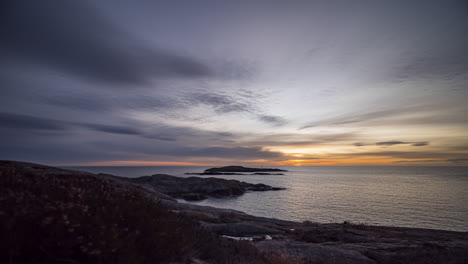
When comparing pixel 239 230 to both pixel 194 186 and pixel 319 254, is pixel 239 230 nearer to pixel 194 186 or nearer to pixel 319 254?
pixel 319 254

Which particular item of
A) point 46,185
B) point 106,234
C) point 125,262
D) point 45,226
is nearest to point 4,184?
point 46,185

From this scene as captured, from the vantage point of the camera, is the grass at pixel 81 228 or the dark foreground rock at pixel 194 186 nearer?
the grass at pixel 81 228

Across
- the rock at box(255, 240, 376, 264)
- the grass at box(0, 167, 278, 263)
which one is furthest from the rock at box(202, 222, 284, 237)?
the grass at box(0, 167, 278, 263)

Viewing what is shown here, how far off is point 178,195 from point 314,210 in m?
38.3

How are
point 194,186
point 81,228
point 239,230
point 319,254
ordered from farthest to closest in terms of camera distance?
point 194,186 < point 239,230 < point 319,254 < point 81,228

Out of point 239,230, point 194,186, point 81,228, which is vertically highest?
point 81,228

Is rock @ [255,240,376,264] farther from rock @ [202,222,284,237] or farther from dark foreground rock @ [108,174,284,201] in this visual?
dark foreground rock @ [108,174,284,201]

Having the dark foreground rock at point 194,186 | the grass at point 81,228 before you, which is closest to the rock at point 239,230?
the grass at point 81,228

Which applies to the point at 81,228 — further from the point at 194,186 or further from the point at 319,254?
the point at 194,186

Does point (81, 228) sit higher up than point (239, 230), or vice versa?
point (81, 228)

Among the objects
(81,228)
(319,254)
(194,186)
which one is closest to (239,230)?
(319,254)

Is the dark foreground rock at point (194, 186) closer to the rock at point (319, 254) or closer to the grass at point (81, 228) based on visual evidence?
the rock at point (319, 254)

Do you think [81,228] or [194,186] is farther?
[194,186]

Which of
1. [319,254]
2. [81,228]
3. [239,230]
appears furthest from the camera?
[239,230]
